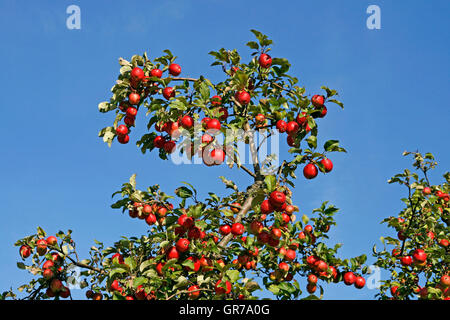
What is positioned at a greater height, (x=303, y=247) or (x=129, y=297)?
(x=303, y=247)

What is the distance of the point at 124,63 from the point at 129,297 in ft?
11.7

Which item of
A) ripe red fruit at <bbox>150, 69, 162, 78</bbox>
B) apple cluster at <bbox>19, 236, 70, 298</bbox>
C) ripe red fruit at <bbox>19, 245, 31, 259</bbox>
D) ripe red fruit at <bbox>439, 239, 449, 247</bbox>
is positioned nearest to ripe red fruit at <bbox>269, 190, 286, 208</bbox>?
ripe red fruit at <bbox>150, 69, 162, 78</bbox>

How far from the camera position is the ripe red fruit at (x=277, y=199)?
562 cm

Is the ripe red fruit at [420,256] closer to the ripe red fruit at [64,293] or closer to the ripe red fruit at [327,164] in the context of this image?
the ripe red fruit at [327,164]

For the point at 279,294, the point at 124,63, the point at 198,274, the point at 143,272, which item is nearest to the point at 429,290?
the point at 279,294

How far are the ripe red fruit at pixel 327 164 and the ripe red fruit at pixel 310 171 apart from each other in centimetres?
13

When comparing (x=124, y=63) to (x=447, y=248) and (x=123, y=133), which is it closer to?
(x=123, y=133)

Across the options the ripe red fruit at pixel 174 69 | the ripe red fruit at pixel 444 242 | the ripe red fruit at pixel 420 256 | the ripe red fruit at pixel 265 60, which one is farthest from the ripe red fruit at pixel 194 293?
the ripe red fruit at pixel 444 242

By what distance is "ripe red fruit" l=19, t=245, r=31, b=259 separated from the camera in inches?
274

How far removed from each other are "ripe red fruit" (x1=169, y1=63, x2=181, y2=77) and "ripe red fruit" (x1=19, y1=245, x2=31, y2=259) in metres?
3.60

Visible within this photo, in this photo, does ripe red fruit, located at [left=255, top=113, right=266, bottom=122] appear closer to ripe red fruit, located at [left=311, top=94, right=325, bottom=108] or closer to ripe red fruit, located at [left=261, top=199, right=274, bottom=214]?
ripe red fruit, located at [left=311, top=94, right=325, bottom=108]

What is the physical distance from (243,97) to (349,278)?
3.52 m

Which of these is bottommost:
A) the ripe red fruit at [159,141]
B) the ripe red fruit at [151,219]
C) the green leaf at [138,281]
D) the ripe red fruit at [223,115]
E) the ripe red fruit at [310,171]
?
the green leaf at [138,281]
